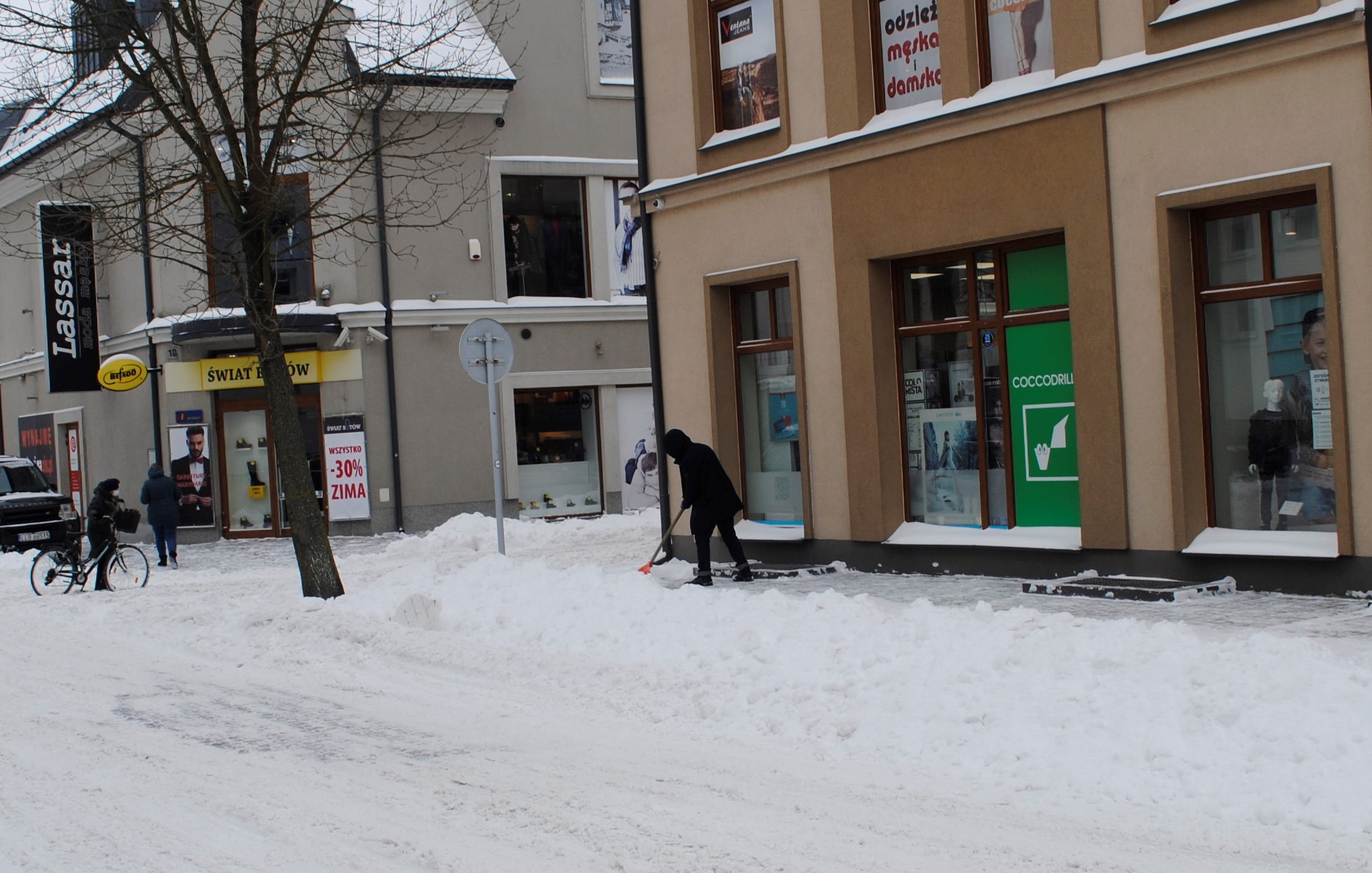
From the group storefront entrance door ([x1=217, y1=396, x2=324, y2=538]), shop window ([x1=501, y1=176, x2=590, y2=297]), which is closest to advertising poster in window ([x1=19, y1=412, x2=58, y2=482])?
storefront entrance door ([x1=217, y1=396, x2=324, y2=538])

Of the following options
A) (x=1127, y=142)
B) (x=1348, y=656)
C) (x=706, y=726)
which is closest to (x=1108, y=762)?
(x=1348, y=656)

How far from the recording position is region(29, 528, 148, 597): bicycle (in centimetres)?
1731

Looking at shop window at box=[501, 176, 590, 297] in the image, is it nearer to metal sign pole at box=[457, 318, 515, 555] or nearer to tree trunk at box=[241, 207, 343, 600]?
metal sign pole at box=[457, 318, 515, 555]

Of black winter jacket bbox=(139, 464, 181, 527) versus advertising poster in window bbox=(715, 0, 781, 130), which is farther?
black winter jacket bbox=(139, 464, 181, 527)

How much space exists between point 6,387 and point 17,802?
30.2m

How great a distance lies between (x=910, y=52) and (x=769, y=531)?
5.47m

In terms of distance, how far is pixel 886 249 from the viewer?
13.9m

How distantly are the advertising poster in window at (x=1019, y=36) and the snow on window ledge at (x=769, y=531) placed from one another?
209 inches

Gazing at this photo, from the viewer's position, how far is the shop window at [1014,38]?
42.1ft

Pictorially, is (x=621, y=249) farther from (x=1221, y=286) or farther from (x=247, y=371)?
(x=1221, y=286)

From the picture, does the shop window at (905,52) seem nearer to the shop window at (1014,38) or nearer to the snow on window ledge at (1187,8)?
the shop window at (1014,38)

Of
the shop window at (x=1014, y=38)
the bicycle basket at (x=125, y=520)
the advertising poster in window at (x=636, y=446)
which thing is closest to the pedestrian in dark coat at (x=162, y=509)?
the bicycle basket at (x=125, y=520)

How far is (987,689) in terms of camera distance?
754 centimetres

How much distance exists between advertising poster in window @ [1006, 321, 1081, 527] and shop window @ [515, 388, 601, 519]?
1400 centimetres
